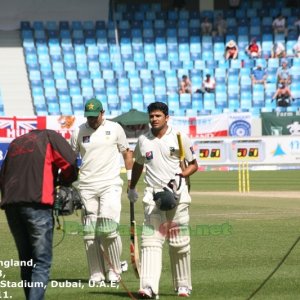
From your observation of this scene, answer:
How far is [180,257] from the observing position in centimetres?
1168

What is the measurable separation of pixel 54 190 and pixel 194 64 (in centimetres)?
4087

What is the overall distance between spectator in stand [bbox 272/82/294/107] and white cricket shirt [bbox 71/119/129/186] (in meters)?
35.8

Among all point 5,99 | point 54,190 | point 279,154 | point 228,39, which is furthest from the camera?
point 228,39

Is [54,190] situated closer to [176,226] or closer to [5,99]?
[176,226]

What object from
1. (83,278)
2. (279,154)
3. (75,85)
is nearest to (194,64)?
(75,85)

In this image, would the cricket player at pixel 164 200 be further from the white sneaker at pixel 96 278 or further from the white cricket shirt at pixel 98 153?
the white sneaker at pixel 96 278

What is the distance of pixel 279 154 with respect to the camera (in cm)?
3850

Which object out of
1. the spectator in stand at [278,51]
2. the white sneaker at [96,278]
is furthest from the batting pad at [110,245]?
the spectator in stand at [278,51]

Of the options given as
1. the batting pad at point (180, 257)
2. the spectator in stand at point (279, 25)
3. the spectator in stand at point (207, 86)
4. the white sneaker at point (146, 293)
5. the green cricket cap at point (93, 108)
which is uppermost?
the green cricket cap at point (93, 108)

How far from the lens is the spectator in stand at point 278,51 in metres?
50.9

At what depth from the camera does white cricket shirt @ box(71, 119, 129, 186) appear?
1303 centimetres

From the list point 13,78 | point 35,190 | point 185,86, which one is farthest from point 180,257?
point 13,78

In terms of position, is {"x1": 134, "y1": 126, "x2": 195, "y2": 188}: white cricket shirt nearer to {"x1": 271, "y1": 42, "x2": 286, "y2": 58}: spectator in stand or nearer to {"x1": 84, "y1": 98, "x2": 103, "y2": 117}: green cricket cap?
{"x1": 84, "y1": 98, "x2": 103, "y2": 117}: green cricket cap

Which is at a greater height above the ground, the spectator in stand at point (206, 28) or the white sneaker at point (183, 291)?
the spectator in stand at point (206, 28)
